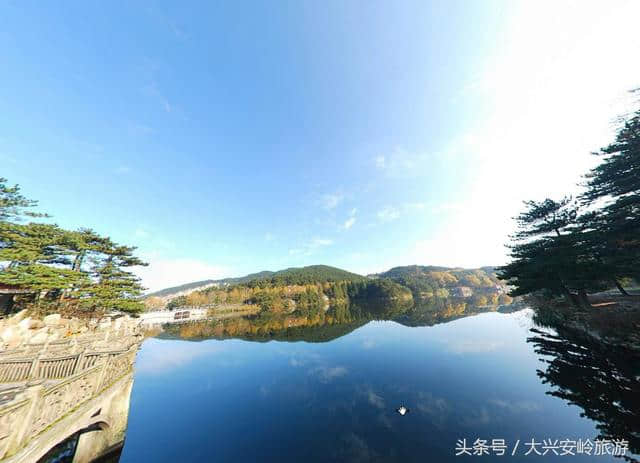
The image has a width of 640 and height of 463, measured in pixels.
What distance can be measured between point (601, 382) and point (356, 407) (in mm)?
12599

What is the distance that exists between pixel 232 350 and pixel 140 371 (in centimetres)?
929

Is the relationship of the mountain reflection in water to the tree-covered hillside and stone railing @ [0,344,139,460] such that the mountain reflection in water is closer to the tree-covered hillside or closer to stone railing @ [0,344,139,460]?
stone railing @ [0,344,139,460]

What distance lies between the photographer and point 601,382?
10.7 meters

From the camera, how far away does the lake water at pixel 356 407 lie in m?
8.58

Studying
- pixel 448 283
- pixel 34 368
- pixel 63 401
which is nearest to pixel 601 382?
pixel 63 401

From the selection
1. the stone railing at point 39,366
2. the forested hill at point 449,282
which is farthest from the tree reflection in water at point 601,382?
the forested hill at point 449,282

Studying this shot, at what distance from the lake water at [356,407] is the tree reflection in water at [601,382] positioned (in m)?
0.31

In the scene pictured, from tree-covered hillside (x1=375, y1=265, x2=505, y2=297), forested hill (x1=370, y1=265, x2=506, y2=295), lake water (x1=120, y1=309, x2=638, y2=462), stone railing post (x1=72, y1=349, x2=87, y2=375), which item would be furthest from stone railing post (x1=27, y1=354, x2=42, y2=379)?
forested hill (x1=370, y1=265, x2=506, y2=295)

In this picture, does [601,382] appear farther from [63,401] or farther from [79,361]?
[79,361]

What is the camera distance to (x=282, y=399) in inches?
541

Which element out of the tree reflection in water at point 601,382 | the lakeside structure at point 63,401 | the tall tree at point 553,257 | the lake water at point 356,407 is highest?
the tall tree at point 553,257

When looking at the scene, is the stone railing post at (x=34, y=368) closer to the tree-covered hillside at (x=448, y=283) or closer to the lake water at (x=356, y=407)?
the lake water at (x=356, y=407)

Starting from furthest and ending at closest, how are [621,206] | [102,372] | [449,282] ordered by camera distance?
[449,282] < [621,206] < [102,372]

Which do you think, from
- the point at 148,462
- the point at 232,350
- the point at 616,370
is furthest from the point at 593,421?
the point at 232,350
